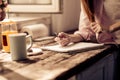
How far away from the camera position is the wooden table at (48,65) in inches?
34.7

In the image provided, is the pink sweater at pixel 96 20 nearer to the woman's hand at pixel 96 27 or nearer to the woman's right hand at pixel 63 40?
the woman's hand at pixel 96 27

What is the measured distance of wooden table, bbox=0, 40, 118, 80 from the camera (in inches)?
34.7

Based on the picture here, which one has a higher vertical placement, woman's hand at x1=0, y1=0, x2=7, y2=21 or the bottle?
woman's hand at x1=0, y1=0, x2=7, y2=21

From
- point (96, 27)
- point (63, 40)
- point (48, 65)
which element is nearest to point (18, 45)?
point (48, 65)

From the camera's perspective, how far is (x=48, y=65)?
3.26 ft

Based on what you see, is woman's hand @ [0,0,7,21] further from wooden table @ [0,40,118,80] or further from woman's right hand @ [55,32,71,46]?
woman's right hand @ [55,32,71,46]

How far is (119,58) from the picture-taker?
148 cm

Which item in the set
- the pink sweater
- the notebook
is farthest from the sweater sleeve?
the notebook

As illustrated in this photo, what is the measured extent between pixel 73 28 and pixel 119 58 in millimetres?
488

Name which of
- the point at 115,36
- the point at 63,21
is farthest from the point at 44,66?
the point at 63,21

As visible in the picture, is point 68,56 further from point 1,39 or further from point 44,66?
point 1,39

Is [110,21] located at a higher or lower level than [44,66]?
higher

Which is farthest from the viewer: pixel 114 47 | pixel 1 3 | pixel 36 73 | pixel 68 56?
pixel 114 47

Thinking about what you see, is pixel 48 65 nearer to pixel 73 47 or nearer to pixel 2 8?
pixel 73 47
